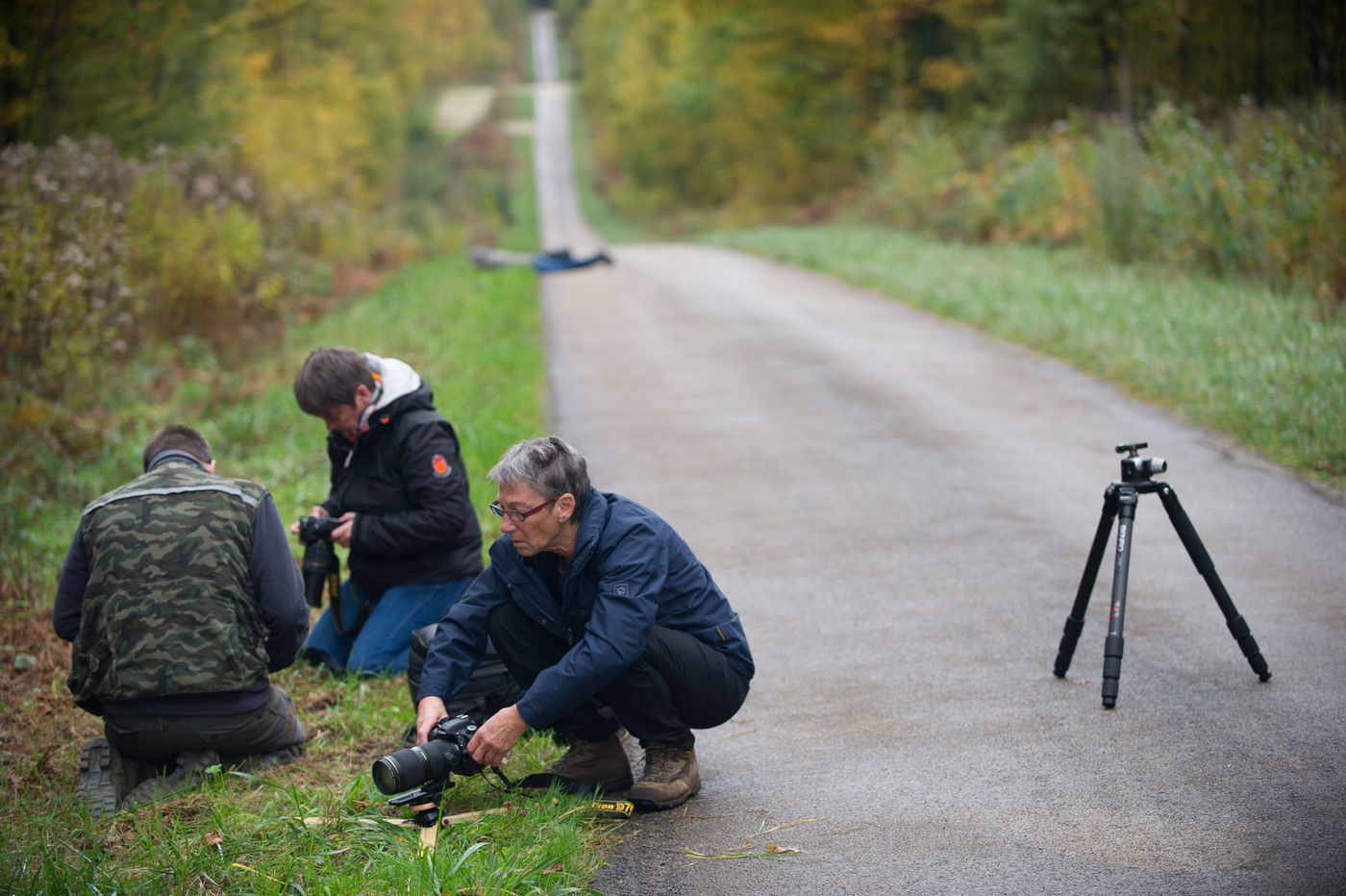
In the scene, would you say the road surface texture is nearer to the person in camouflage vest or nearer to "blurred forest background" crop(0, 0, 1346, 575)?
the person in camouflage vest

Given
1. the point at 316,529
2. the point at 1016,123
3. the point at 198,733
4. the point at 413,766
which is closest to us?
the point at 413,766

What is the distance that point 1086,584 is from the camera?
4910 mm

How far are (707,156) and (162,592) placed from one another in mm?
47224

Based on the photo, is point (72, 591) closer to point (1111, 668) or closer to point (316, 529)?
point (316, 529)

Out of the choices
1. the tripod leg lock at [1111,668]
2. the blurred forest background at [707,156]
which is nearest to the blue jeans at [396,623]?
the tripod leg lock at [1111,668]

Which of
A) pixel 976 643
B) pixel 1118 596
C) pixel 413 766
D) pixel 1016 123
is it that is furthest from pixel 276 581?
pixel 1016 123

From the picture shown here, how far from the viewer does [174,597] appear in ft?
14.7

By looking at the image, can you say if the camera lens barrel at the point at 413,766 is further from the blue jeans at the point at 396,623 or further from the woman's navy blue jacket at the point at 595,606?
the blue jeans at the point at 396,623

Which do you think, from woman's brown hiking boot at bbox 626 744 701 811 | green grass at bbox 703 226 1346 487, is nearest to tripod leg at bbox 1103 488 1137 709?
woman's brown hiking boot at bbox 626 744 701 811

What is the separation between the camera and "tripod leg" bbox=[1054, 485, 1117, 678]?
4.85 meters

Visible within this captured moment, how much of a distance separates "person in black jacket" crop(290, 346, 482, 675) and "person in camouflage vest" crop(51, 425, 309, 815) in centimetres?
81

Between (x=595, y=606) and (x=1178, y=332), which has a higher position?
(x=595, y=606)

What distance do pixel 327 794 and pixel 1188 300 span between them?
1102 centimetres

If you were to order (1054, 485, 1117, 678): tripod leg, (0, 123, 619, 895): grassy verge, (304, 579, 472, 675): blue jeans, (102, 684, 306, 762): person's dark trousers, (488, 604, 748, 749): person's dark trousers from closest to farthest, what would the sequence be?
(0, 123, 619, 895): grassy verge
(488, 604, 748, 749): person's dark trousers
(102, 684, 306, 762): person's dark trousers
(1054, 485, 1117, 678): tripod leg
(304, 579, 472, 675): blue jeans
